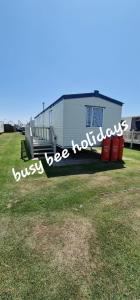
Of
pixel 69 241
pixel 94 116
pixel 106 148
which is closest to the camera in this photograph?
pixel 69 241

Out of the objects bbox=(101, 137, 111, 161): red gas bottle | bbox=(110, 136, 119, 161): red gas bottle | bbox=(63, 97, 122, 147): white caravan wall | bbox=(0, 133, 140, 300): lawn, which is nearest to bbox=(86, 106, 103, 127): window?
bbox=(63, 97, 122, 147): white caravan wall

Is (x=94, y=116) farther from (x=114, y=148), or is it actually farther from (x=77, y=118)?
(x=114, y=148)

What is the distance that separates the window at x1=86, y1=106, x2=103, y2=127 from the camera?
1024 cm

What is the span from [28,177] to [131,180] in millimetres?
3436

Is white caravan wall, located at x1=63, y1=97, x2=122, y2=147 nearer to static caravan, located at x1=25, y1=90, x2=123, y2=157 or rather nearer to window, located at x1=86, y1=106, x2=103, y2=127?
static caravan, located at x1=25, y1=90, x2=123, y2=157

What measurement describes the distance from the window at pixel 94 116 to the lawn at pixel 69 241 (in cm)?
510

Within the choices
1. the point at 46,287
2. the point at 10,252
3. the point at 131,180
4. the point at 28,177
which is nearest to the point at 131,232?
the point at 46,287

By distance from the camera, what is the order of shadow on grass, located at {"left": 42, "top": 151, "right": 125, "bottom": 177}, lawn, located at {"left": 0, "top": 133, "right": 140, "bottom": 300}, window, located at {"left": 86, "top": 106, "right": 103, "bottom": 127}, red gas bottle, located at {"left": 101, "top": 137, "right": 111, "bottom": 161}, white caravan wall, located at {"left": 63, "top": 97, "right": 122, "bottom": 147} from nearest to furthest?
lawn, located at {"left": 0, "top": 133, "right": 140, "bottom": 300} < shadow on grass, located at {"left": 42, "top": 151, "right": 125, "bottom": 177} < red gas bottle, located at {"left": 101, "top": 137, "right": 111, "bottom": 161} < white caravan wall, located at {"left": 63, "top": 97, "right": 122, "bottom": 147} < window, located at {"left": 86, "top": 106, "right": 103, "bottom": 127}

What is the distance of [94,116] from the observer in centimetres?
1043

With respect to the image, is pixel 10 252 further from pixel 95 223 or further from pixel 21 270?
pixel 95 223

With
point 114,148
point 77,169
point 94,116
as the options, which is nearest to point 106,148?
point 114,148

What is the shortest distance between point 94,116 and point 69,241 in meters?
8.06

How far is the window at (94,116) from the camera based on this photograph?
10.2 m

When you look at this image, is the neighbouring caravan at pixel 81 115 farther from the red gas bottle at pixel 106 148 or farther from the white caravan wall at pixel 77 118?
the red gas bottle at pixel 106 148
